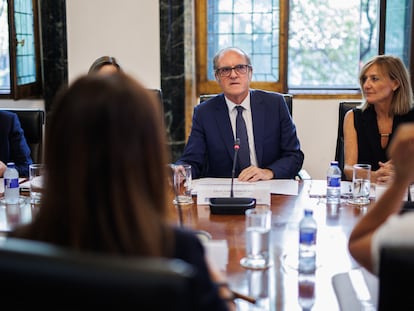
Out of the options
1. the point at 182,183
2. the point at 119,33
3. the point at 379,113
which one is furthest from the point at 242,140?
the point at 119,33

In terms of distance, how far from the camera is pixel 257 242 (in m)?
1.81

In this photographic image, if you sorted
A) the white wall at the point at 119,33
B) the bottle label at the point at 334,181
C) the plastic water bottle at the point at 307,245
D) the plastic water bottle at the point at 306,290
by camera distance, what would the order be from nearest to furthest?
the plastic water bottle at the point at 306,290, the plastic water bottle at the point at 307,245, the bottle label at the point at 334,181, the white wall at the point at 119,33

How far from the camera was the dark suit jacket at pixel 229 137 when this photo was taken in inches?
128

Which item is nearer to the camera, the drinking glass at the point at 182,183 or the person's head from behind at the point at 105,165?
the person's head from behind at the point at 105,165

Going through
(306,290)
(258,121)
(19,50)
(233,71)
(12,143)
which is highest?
(19,50)

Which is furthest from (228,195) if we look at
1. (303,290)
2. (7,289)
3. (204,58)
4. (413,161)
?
(204,58)

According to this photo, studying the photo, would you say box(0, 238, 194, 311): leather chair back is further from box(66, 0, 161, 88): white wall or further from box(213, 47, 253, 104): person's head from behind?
box(66, 0, 161, 88): white wall

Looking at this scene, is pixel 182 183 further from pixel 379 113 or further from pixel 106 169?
pixel 106 169

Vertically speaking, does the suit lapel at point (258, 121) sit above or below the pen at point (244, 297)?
above

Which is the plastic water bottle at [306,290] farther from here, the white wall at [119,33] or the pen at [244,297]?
the white wall at [119,33]

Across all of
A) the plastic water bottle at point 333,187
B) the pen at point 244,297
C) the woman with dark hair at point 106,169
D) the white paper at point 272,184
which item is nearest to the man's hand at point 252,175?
the white paper at point 272,184

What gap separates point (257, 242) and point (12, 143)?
6.33 ft

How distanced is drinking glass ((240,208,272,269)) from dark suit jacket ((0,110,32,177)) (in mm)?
1815

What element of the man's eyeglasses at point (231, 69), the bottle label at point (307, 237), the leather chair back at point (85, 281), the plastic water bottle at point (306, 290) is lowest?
the plastic water bottle at point (306, 290)
